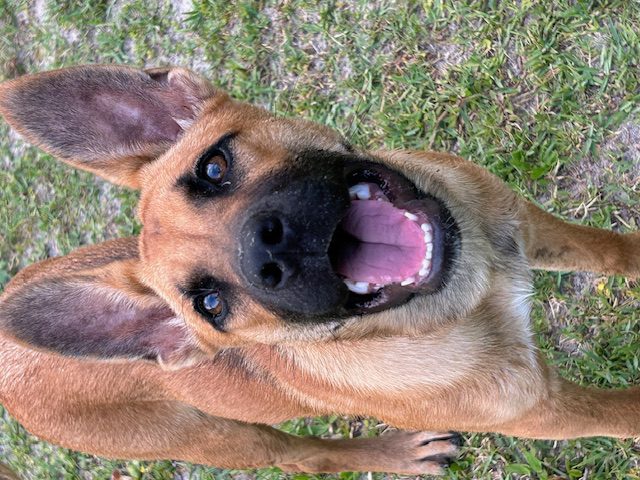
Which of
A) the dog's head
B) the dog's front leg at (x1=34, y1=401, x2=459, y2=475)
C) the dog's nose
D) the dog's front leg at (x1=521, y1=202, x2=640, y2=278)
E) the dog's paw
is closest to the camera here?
the dog's nose

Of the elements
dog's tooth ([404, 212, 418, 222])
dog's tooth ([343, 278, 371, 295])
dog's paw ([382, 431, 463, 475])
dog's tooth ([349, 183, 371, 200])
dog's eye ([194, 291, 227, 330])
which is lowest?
dog's paw ([382, 431, 463, 475])

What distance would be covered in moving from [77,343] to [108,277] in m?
0.47

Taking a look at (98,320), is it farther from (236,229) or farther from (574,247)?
(574,247)

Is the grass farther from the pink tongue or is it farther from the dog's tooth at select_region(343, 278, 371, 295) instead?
the dog's tooth at select_region(343, 278, 371, 295)

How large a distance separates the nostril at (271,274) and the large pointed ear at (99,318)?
1095 millimetres

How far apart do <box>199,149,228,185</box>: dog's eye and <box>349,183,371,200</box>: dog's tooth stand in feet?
2.09

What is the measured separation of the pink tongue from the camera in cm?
312

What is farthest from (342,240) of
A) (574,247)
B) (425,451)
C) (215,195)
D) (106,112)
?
(425,451)

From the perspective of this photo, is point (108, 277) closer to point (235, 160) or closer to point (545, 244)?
point (235, 160)

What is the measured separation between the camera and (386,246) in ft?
10.3

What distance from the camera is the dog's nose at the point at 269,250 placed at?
2732 millimetres

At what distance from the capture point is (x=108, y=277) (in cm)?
374

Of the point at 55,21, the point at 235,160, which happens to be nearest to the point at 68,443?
the point at 235,160

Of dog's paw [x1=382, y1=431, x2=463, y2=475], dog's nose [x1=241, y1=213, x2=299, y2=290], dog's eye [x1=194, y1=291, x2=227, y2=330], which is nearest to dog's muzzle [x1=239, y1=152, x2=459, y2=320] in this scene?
dog's nose [x1=241, y1=213, x2=299, y2=290]
